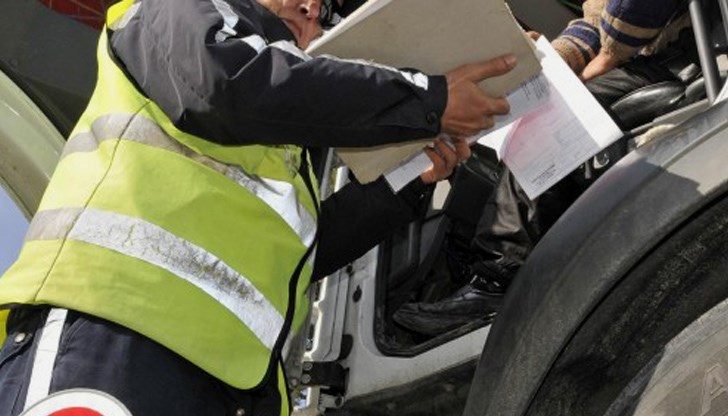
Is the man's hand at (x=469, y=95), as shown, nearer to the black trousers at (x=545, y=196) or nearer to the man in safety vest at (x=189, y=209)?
the man in safety vest at (x=189, y=209)

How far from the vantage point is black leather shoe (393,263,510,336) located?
2301mm

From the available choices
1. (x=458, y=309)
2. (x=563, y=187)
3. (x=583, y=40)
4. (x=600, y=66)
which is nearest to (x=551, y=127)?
(x=563, y=187)

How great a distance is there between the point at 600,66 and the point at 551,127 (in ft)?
2.08

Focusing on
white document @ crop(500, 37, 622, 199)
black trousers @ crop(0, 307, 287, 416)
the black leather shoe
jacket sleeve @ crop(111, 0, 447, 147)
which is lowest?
the black leather shoe

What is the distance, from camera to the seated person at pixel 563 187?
232 cm

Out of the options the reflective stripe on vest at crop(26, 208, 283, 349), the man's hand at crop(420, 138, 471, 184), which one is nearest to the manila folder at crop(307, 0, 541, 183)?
the man's hand at crop(420, 138, 471, 184)

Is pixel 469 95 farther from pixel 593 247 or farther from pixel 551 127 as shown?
pixel 593 247

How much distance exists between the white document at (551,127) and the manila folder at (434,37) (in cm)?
5

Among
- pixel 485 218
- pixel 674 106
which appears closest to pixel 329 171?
pixel 485 218

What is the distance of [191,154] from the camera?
75.5 inches

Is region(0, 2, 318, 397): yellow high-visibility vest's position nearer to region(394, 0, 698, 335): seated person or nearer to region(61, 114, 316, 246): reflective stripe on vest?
A: region(61, 114, 316, 246): reflective stripe on vest

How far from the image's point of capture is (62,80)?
293cm

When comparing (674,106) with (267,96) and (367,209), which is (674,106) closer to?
(367,209)

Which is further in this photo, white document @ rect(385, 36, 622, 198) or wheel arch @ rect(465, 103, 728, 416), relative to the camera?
white document @ rect(385, 36, 622, 198)
